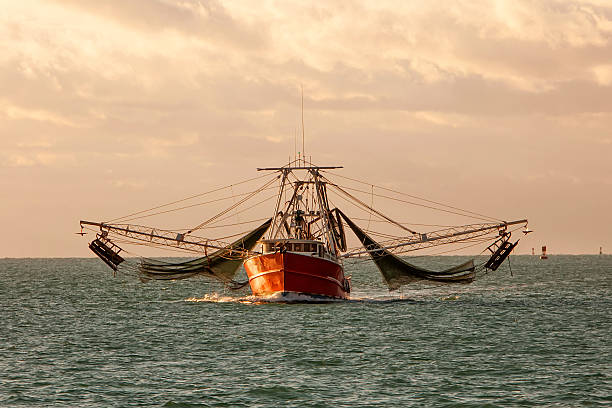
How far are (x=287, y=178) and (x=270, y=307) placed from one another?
11.7m

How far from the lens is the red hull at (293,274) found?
55500 millimetres

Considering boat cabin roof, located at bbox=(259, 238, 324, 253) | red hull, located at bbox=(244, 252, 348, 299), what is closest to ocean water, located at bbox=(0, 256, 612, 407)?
red hull, located at bbox=(244, 252, 348, 299)

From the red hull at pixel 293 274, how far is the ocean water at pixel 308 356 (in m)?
1.35

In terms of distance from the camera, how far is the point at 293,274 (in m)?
56.0

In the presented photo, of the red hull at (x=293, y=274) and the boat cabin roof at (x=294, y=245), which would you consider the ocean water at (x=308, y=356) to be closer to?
the red hull at (x=293, y=274)

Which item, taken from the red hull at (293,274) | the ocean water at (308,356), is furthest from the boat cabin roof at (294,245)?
the ocean water at (308,356)

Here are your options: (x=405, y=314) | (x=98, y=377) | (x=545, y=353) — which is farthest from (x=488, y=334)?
(x=98, y=377)

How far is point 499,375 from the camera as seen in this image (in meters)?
32.0

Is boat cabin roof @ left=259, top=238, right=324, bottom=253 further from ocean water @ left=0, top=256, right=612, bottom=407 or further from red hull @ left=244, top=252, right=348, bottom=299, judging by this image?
ocean water @ left=0, top=256, right=612, bottom=407

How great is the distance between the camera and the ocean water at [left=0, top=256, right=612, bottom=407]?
2831 centimetres

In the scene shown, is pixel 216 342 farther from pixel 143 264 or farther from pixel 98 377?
pixel 143 264

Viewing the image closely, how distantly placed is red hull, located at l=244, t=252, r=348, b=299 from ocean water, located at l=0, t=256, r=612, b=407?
1350mm

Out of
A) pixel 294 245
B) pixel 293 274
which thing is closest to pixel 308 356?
pixel 293 274

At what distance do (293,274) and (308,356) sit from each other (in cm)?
1935
